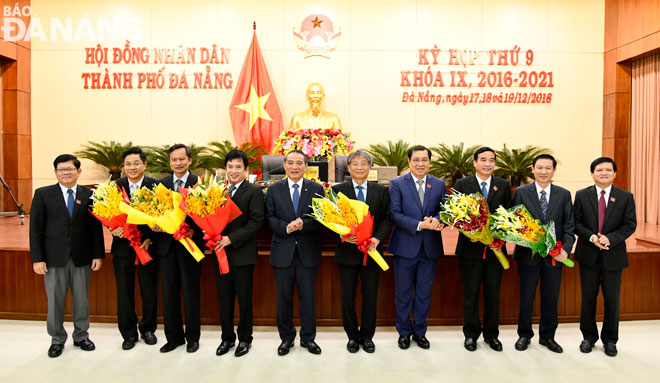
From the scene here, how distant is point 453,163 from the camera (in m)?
7.43

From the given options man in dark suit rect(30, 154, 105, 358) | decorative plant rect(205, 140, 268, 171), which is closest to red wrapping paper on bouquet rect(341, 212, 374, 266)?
man in dark suit rect(30, 154, 105, 358)

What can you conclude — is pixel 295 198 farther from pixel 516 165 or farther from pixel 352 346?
pixel 516 165

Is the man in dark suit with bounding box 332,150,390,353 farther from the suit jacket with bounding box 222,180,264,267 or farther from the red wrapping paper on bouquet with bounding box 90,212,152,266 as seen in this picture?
the red wrapping paper on bouquet with bounding box 90,212,152,266

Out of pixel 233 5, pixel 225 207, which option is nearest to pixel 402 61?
pixel 233 5

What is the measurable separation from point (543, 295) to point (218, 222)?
7.68 feet

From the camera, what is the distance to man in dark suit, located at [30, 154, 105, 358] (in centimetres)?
294

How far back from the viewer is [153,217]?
2754 mm

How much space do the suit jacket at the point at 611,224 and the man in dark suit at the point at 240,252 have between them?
226 centimetres

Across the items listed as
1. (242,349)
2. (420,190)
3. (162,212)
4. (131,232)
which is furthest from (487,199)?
(131,232)

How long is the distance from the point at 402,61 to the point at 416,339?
5939mm

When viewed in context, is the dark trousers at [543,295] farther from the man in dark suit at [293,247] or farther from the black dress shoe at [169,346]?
the black dress shoe at [169,346]

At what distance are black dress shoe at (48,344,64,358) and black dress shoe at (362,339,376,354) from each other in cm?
213

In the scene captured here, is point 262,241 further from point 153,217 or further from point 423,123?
point 423,123

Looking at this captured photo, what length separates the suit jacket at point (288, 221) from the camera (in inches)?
116
